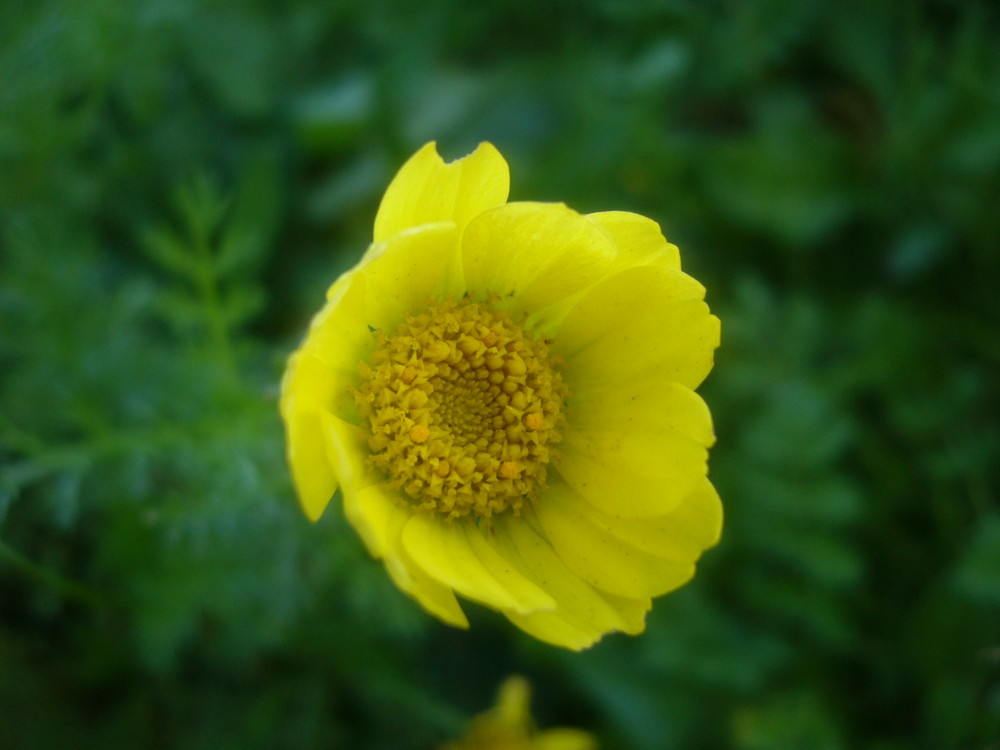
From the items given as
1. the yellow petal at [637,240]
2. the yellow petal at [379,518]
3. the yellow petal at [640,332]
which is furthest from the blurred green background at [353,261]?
the yellow petal at [637,240]

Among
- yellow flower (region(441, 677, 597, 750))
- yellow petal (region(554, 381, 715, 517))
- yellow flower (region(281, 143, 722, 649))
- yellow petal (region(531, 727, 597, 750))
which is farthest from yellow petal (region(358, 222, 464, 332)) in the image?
yellow petal (region(531, 727, 597, 750))

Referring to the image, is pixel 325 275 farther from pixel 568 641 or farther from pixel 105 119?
pixel 568 641

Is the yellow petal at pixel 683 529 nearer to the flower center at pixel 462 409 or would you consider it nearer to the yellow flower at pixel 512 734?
the flower center at pixel 462 409

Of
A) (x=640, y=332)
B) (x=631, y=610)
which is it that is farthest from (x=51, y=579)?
(x=640, y=332)

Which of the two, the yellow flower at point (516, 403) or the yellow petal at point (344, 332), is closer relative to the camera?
the yellow petal at point (344, 332)

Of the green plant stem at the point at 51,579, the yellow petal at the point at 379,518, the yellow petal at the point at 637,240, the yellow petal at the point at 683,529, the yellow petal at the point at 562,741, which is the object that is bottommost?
the green plant stem at the point at 51,579

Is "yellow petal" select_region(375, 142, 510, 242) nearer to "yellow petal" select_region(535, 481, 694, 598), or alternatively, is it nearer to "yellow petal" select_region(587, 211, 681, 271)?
"yellow petal" select_region(587, 211, 681, 271)

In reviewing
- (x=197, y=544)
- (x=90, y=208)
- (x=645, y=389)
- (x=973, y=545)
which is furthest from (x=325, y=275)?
(x=973, y=545)
